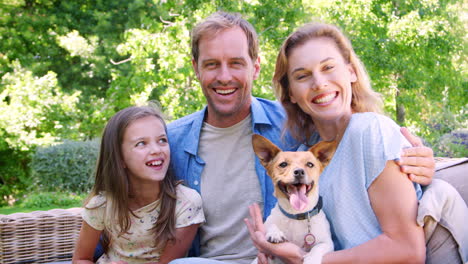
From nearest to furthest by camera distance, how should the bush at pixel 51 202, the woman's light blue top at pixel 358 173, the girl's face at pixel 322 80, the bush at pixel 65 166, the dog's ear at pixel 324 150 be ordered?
the woman's light blue top at pixel 358 173
the dog's ear at pixel 324 150
the girl's face at pixel 322 80
the bush at pixel 51 202
the bush at pixel 65 166

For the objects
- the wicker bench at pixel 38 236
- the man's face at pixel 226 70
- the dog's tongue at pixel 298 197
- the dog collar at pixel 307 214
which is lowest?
the wicker bench at pixel 38 236

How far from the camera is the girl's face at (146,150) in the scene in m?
2.99

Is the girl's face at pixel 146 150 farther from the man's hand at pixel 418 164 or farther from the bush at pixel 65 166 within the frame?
the bush at pixel 65 166

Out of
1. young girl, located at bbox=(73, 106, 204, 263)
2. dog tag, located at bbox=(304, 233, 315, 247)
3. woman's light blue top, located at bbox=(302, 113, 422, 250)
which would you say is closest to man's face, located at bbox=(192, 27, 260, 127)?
young girl, located at bbox=(73, 106, 204, 263)

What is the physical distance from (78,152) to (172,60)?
16.2 ft

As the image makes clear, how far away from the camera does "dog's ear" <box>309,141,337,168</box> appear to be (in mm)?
2447

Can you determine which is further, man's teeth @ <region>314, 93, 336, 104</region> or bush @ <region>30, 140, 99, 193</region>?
bush @ <region>30, 140, 99, 193</region>

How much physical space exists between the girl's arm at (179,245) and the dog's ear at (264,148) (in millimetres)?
811

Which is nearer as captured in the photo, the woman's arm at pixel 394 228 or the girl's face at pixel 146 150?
the woman's arm at pixel 394 228

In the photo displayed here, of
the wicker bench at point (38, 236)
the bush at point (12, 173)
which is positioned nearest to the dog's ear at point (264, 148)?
the wicker bench at point (38, 236)

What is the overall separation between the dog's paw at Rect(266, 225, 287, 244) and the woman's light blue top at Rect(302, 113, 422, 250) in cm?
33

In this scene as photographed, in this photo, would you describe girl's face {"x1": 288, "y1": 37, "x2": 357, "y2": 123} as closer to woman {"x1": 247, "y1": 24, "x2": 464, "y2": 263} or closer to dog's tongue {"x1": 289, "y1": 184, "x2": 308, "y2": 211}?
woman {"x1": 247, "y1": 24, "x2": 464, "y2": 263}

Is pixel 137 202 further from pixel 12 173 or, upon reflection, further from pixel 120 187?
pixel 12 173

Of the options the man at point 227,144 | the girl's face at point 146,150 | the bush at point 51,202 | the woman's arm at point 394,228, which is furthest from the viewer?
the bush at point 51,202
